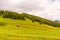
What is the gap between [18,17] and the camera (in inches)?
4624

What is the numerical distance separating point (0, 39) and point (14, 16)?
76502mm

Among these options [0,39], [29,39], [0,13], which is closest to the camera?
[0,39]

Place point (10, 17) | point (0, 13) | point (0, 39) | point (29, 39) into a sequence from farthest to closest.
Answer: point (0, 13), point (10, 17), point (29, 39), point (0, 39)

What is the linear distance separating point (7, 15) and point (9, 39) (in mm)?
75863

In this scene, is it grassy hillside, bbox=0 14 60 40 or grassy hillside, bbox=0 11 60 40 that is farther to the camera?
grassy hillside, bbox=0 11 60 40

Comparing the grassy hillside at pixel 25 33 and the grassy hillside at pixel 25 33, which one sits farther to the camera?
the grassy hillside at pixel 25 33

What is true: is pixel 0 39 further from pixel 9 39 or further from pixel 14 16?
pixel 14 16

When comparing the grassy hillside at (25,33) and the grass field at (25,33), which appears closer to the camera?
the grass field at (25,33)

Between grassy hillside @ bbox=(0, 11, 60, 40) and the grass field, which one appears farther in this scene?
grassy hillside @ bbox=(0, 11, 60, 40)

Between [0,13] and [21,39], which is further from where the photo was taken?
[0,13]

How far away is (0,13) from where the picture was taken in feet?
427

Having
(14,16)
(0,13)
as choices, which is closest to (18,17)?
(14,16)

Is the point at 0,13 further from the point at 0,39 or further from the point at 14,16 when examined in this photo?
the point at 0,39

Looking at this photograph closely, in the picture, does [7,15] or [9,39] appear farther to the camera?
[7,15]
